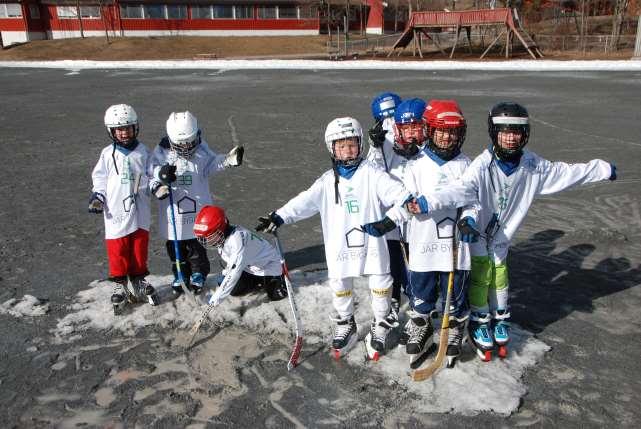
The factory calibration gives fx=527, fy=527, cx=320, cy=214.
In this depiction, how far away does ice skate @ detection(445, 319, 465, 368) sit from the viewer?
396 cm

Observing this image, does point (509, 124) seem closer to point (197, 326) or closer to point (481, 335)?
point (481, 335)

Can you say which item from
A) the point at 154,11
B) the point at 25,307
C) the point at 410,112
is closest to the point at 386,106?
the point at 410,112

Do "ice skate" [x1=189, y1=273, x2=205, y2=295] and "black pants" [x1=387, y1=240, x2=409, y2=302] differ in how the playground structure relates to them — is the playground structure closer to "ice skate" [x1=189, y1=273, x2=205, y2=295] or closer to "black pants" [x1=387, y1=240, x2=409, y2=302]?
"black pants" [x1=387, y1=240, x2=409, y2=302]

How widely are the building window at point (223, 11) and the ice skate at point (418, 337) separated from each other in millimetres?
57927

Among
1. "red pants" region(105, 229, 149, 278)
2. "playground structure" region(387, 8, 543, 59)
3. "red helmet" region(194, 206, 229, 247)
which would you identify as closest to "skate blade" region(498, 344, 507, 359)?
"red helmet" region(194, 206, 229, 247)

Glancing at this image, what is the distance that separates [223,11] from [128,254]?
56641 millimetres

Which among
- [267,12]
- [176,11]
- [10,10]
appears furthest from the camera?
[267,12]

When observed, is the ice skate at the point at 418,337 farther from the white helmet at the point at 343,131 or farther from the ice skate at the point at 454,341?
the white helmet at the point at 343,131

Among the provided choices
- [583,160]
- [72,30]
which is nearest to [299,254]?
[583,160]

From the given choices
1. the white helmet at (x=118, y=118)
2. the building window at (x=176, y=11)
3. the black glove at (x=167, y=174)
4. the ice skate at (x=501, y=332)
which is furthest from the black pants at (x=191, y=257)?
the building window at (x=176, y=11)

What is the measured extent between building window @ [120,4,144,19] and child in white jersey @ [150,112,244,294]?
A: 57.4m

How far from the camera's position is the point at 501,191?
3.93 meters

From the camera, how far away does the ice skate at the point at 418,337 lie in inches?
157

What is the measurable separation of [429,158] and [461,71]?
2429cm
